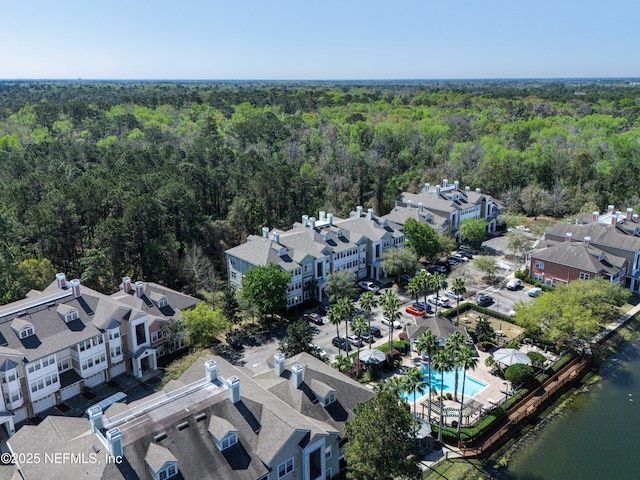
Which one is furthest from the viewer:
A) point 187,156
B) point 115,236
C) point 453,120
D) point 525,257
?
point 453,120

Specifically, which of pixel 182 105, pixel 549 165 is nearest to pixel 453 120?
pixel 549 165

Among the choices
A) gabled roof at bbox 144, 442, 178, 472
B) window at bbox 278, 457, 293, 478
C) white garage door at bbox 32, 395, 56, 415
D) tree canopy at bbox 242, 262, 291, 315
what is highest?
gabled roof at bbox 144, 442, 178, 472

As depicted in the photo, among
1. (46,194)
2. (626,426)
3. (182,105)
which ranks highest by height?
(182,105)

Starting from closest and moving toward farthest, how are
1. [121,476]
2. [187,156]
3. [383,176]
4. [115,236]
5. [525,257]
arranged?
1. [121,476]
2. [115,236]
3. [525,257]
4. [187,156]
5. [383,176]

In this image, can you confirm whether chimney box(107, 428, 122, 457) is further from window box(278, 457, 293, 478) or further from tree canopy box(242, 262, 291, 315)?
tree canopy box(242, 262, 291, 315)

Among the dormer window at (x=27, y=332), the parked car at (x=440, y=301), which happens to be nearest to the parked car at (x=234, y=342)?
the dormer window at (x=27, y=332)

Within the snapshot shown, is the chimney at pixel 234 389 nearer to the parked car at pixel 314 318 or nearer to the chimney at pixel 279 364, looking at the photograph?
the chimney at pixel 279 364

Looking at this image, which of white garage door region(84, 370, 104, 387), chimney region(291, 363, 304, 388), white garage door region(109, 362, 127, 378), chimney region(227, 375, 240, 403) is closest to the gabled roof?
chimney region(227, 375, 240, 403)

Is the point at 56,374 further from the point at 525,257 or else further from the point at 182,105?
the point at 182,105
